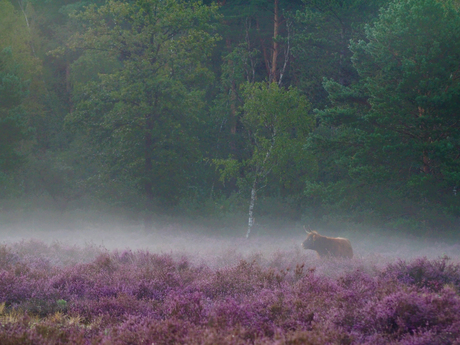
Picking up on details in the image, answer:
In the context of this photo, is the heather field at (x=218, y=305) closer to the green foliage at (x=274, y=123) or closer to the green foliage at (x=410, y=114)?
the green foliage at (x=410, y=114)

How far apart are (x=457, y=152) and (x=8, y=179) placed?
2385cm

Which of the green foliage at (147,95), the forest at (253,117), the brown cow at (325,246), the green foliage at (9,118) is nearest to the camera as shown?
the brown cow at (325,246)

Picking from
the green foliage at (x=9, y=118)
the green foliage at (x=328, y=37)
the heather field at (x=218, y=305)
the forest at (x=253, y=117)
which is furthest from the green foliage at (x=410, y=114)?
the green foliage at (x=9, y=118)

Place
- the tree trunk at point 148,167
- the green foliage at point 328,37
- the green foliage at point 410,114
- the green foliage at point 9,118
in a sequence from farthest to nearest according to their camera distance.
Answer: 1. the green foliage at point 328,37
2. the green foliage at point 9,118
3. the tree trunk at point 148,167
4. the green foliage at point 410,114

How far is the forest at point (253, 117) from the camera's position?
18828mm

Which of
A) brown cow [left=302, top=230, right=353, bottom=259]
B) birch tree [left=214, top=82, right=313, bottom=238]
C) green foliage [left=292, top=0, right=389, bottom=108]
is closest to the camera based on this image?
brown cow [left=302, top=230, right=353, bottom=259]

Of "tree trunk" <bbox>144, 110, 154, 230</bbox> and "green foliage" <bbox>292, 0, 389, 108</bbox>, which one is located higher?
"green foliage" <bbox>292, 0, 389, 108</bbox>

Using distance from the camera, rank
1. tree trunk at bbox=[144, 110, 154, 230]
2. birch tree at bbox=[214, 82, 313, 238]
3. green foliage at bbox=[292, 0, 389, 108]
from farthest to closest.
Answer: green foliage at bbox=[292, 0, 389, 108] → tree trunk at bbox=[144, 110, 154, 230] → birch tree at bbox=[214, 82, 313, 238]

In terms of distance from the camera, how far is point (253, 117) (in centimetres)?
2192

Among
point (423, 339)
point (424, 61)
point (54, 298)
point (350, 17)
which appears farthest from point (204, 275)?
point (350, 17)

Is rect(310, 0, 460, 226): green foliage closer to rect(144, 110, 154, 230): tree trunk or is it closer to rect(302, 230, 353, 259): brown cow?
rect(302, 230, 353, 259): brown cow

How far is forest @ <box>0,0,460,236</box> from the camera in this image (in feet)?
61.8

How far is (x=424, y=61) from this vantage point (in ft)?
58.2

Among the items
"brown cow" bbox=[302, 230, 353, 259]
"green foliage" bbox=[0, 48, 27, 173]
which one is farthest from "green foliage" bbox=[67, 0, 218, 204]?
"brown cow" bbox=[302, 230, 353, 259]
